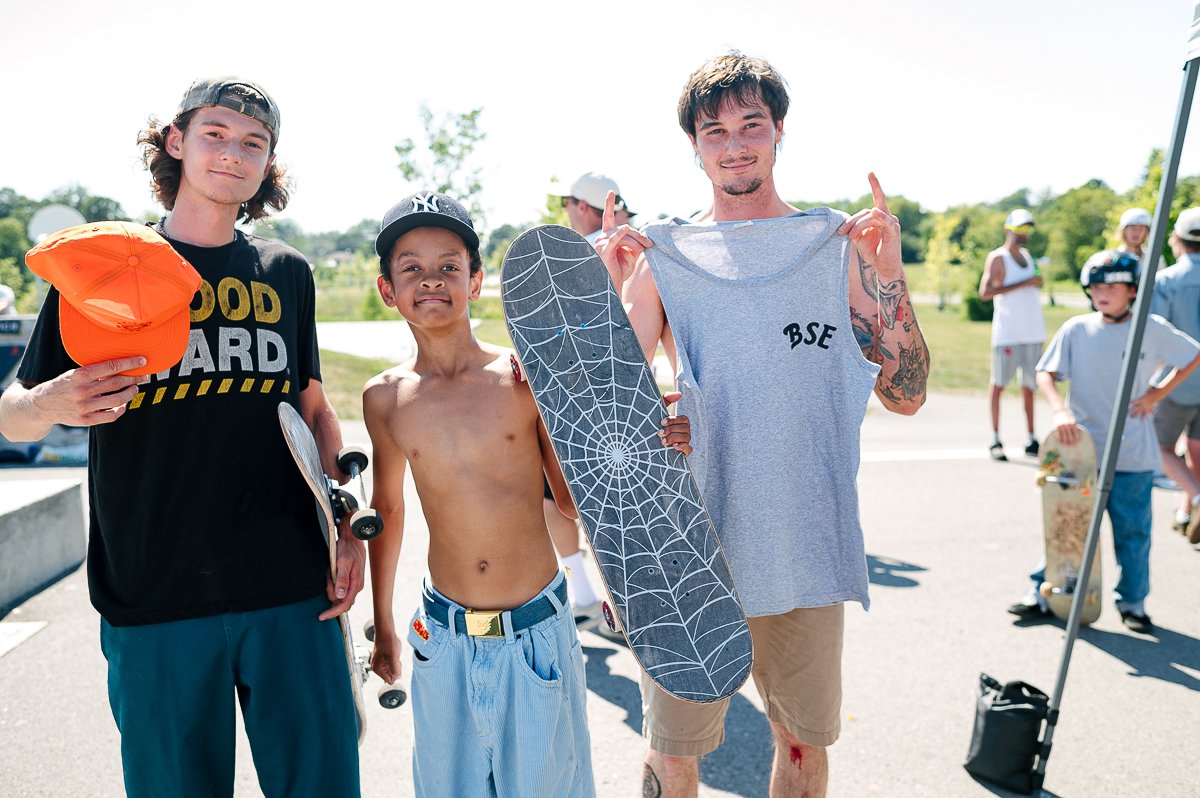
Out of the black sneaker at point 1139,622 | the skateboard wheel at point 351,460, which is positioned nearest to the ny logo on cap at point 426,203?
the skateboard wheel at point 351,460

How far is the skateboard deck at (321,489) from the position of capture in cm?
183

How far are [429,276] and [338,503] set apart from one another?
0.61 metres

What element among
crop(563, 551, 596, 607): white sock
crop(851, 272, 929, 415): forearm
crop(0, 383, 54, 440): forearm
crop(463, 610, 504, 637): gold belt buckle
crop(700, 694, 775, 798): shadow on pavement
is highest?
crop(851, 272, 929, 415): forearm

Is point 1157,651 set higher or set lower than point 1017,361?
lower

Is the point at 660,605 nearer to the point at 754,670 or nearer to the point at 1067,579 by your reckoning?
the point at 754,670

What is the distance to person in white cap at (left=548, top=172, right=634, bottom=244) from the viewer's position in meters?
4.64

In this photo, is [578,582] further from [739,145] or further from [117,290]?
[117,290]

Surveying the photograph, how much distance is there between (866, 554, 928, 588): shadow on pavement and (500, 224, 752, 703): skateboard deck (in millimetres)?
2914

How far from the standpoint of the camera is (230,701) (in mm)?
1948

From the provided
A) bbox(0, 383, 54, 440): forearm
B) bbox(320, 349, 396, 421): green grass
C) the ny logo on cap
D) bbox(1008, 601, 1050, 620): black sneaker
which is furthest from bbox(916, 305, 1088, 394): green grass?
bbox(320, 349, 396, 421): green grass

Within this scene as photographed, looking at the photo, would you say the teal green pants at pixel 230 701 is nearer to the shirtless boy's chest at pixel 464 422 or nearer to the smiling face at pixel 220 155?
the shirtless boy's chest at pixel 464 422

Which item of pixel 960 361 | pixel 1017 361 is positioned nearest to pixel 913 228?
pixel 960 361

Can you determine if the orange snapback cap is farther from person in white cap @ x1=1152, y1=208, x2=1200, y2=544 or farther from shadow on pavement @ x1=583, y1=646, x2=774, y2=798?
person in white cap @ x1=1152, y1=208, x2=1200, y2=544

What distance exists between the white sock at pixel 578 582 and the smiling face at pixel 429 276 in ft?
6.89
